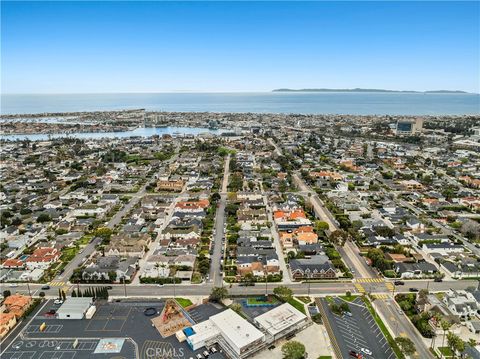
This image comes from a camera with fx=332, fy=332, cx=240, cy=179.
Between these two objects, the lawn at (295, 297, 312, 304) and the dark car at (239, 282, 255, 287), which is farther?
the dark car at (239, 282, 255, 287)

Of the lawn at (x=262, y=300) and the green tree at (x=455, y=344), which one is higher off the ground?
the green tree at (x=455, y=344)

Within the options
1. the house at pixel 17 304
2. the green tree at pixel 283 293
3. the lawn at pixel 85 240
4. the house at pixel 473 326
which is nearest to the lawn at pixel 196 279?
the green tree at pixel 283 293

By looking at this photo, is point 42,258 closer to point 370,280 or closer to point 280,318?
point 280,318

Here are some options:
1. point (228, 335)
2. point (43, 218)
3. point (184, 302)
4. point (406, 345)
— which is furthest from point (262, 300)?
point (43, 218)

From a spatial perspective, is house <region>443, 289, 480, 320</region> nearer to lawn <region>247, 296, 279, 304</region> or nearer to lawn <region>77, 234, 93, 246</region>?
lawn <region>247, 296, 279, 304</region>

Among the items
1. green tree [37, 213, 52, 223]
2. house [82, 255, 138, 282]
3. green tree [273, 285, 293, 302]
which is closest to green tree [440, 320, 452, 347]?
green tree [273, 285, 293, 302]

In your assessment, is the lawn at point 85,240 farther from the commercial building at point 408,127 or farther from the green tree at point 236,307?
the commercial building at point 408,127

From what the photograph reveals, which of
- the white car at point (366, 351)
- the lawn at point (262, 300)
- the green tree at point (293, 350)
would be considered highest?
the green tree at point (293, 350)
